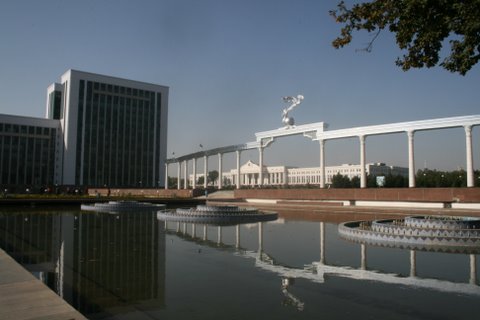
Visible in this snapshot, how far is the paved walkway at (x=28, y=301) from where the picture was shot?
5297 millimetres

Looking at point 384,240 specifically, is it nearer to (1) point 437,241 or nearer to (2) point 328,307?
(1) point 437,241

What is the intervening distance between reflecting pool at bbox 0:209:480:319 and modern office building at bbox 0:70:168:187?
63.1 m

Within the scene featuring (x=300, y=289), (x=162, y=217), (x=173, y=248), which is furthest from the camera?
(x=162, y=217)

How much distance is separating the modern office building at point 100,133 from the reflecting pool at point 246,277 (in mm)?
63070

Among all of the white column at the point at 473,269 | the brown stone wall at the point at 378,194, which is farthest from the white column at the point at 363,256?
the brown stone wall at the point at 378,194

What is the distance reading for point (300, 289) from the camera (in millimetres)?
7457

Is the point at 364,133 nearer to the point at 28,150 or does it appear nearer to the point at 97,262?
the point at 97,262

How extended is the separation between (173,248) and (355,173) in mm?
116841

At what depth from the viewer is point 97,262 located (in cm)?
996

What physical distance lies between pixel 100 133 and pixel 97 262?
232 ft

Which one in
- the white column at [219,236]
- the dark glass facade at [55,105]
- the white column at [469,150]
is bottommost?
the white column at [219,236]

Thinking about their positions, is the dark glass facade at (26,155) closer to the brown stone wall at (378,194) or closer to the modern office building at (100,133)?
the modern office building at (100,133)

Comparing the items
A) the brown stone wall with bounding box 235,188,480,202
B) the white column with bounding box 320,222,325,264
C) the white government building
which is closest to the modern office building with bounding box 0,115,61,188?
the brown stone wall with bounding box 235,188,480,202

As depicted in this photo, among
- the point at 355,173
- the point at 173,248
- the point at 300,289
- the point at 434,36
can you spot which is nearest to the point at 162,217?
the point at 173,248
